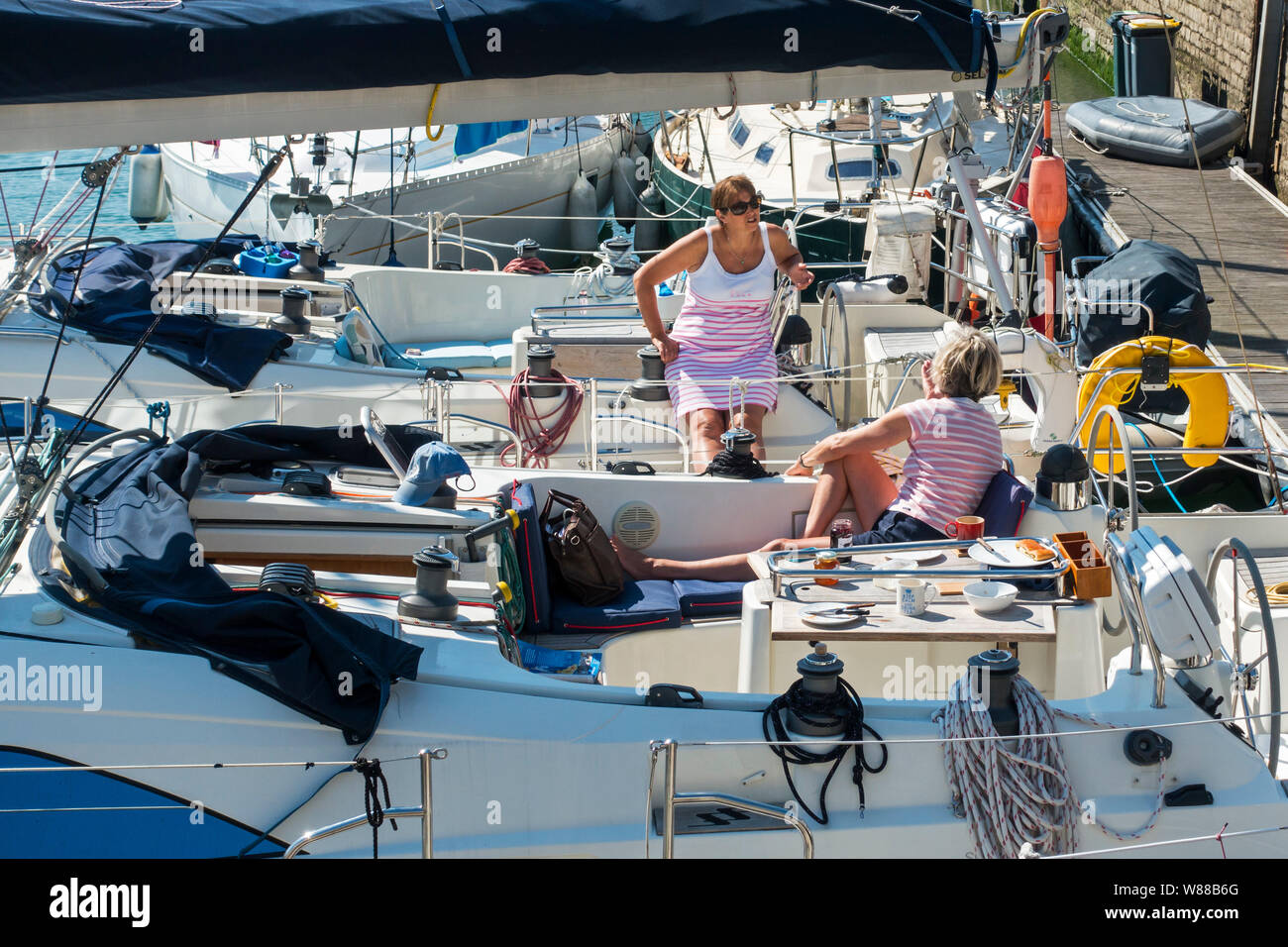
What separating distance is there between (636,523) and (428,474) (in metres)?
0.96

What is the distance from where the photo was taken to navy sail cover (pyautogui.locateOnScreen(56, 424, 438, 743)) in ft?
10.2

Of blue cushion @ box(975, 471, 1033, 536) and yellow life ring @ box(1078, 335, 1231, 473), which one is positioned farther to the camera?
yellow life ring @ box(1078, 335, 1231, 473)

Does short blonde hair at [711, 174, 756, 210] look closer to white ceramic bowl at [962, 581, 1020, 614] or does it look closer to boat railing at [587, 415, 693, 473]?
boat railing at [587, 415, 693, 473]

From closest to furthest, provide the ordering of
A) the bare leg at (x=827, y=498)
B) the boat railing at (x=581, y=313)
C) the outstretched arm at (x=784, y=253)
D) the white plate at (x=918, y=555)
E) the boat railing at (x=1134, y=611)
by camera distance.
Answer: the boat railing at (x=1134, y=611), the white plate at (x=918, y=555), the bare leg at (x=827, y=498), the outstretched arm at (x=784, y=253), the boat railing at (x=581, y=313)

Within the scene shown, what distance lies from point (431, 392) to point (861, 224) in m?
6.77

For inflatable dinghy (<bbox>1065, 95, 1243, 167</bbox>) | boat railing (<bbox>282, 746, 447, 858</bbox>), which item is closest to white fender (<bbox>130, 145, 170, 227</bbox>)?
boat railing (<bbox>282, 746, 447, 858</bbox>)

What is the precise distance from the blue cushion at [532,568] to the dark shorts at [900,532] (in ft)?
3.27

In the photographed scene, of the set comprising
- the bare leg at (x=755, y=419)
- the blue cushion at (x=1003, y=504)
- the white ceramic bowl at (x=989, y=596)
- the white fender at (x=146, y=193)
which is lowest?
the white ceramic bowl at (x=989, y=596)

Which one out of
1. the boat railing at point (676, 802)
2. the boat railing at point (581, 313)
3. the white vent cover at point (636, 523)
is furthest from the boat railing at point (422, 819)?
the boat railing at point (581, 313)

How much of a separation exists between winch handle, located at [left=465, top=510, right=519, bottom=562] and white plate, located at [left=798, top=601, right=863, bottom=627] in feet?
2.79

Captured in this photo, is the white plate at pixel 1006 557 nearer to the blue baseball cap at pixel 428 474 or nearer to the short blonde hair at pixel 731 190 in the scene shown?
the blue baseball cap at pixel 428 474

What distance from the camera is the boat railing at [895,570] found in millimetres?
3686

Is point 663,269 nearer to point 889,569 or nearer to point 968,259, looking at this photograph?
point 889,569

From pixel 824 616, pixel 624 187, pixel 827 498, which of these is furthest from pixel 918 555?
pixel 624 187
